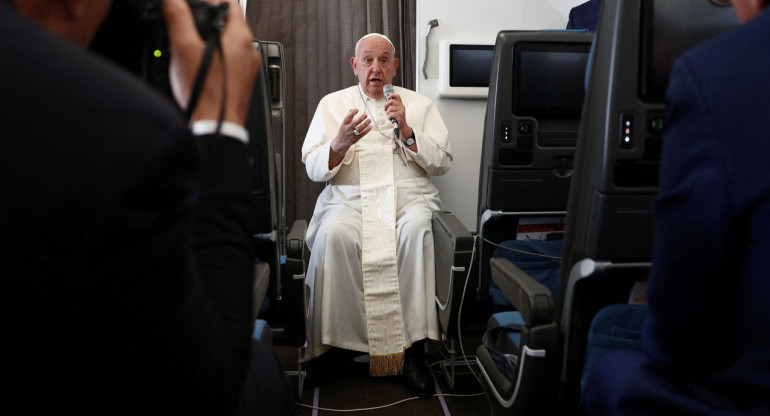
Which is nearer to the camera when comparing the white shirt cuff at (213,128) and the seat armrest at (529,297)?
the white shirt cuff at (213,128)

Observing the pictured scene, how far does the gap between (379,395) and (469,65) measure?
2.12 meters

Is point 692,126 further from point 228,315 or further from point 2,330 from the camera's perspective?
point 2,330

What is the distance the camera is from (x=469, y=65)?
346 cm

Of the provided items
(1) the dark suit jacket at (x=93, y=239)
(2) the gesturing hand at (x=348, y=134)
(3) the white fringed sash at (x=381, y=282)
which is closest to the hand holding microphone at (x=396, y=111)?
(2) the gesturing hand at (x=348, y=134)

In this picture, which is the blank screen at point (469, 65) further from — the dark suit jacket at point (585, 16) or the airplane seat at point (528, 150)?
the airplane seat at point (528, 150)

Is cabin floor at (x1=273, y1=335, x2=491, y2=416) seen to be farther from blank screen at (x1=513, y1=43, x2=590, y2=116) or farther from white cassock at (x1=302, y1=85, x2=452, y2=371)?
blank screen at (x1=513, y1=43, x2=590, y2=116)

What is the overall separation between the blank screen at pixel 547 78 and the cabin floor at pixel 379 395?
1274 millimetres

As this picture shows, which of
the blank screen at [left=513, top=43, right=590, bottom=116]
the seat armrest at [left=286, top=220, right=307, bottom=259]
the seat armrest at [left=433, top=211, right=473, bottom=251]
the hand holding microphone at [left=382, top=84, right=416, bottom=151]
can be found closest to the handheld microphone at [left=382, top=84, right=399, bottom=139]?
the hand holding microphone at [left=382, top=84, right=416, bottom=151]

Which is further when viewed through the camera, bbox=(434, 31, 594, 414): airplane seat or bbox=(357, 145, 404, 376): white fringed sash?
bbox=(357, 145, 404, 376): white fringed sash

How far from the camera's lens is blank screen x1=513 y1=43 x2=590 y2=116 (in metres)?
2.14

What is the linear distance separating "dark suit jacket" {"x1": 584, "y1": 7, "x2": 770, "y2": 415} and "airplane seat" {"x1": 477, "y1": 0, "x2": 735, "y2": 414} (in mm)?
384

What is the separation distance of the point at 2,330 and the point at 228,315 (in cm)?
19

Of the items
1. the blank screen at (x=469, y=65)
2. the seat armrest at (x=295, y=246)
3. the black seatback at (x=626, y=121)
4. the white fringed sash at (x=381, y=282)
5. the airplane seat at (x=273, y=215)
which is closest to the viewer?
the black seatback at (x=626, y=121)

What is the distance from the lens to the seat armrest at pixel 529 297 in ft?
4.17
